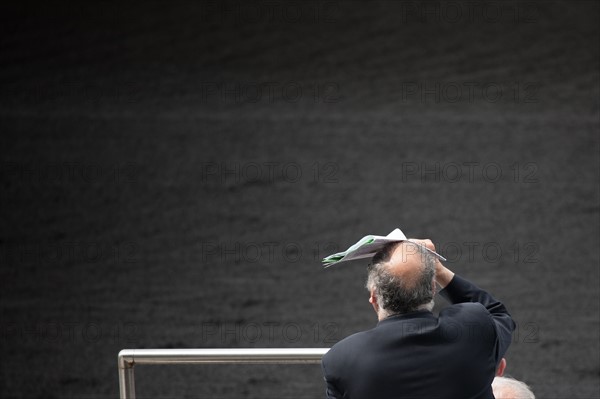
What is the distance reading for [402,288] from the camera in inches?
56.7

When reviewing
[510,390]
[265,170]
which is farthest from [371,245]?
[265,170]

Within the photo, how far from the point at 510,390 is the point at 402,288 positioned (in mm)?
431

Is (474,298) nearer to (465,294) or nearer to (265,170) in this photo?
(465,294)

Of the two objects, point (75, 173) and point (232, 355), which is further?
point (75, 173)

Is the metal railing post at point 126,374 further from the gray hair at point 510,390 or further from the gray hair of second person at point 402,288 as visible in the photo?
the gray hair at point 510,390

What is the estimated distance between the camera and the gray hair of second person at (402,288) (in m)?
1.44

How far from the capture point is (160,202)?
3.92 metres

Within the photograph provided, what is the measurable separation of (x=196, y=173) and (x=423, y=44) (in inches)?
50.1

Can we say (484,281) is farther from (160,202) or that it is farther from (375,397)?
(375,397)

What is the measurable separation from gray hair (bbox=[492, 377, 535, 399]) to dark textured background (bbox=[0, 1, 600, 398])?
2129 mm

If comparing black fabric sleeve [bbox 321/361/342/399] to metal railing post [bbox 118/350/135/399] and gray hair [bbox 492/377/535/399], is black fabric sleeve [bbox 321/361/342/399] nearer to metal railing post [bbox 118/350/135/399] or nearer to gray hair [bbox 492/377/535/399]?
gray hair [bbox 492/377/535/399]

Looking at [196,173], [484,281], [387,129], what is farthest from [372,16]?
[484,281]

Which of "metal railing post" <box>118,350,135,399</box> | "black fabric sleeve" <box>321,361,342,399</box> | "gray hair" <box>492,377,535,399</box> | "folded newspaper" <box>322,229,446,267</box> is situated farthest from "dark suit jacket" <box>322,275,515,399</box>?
"metal railing post" <box>118,350,135,399</box>

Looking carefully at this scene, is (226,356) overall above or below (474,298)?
below
